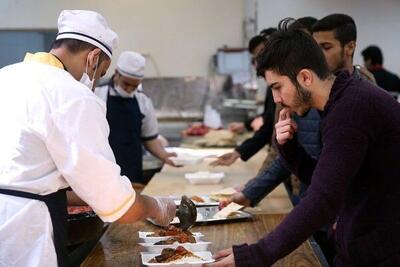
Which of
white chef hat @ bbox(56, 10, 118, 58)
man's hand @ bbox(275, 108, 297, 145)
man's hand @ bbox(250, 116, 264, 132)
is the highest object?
white chef hat @ bbox(56, 10, 118, 58)

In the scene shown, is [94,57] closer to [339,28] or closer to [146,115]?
[339,28]

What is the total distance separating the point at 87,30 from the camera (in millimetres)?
1921

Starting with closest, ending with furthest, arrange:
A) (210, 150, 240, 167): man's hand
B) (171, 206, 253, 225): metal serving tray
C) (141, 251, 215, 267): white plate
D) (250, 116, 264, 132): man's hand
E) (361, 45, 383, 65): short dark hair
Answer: (141, 251, 215, 267): white plate
(171, 206, 253, 225): metal serving tray
(210, 150, 240, 167): man's hand
(250, 116, 264, 132): man's hand
(361, 45, 383, 65): short dark hair

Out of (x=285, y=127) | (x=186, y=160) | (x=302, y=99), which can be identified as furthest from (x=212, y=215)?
(x=186, y=160)

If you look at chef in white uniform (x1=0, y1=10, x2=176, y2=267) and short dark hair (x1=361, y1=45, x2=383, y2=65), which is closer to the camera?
chef in white uniform (x1=0, y1=10, x2=176, y2=267)

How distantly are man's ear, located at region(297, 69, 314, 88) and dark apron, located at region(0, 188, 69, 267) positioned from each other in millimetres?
788

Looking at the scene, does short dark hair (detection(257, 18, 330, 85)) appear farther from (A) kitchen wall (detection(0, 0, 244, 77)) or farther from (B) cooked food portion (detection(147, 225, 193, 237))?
(A) kitchen wall (detection(0, 0, 244, 77))

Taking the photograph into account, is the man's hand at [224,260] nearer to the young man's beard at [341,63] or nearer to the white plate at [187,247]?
the white plate at [187,247]

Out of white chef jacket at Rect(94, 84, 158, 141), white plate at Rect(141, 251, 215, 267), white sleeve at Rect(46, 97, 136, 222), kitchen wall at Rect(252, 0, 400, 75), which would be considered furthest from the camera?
kitchen wall at Rect(252, 0, 400, 75)

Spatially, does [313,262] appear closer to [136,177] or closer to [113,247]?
[113,247]

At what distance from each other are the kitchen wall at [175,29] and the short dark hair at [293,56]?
4.89 m

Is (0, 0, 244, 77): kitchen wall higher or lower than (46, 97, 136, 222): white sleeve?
lower

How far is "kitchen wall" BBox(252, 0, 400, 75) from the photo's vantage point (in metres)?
6.52

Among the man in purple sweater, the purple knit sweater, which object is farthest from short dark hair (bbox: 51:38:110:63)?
the purple knit sweater
